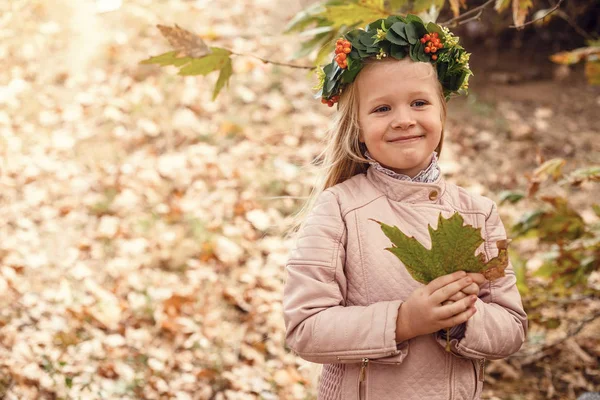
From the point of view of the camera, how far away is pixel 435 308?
4.93 ft

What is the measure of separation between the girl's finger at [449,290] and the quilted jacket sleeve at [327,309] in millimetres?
121

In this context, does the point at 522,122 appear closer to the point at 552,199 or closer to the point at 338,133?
the point at 552,199

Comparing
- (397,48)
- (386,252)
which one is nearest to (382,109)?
(397,48)

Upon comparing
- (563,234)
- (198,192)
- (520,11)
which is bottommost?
(198,192)

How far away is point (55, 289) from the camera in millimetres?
3471

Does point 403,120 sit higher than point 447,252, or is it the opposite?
point 403,120

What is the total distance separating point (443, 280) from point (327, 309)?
1.04 feet

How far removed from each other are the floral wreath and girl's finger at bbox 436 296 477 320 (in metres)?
0.66

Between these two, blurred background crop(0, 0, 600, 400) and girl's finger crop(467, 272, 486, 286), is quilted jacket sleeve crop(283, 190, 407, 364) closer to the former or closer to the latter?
girl's finger crop(467, 272, 486, 286)

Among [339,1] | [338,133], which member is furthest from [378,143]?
[339,1]

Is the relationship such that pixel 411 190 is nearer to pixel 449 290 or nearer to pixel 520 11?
pixel 449 290

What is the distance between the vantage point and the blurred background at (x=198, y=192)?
3002 mm

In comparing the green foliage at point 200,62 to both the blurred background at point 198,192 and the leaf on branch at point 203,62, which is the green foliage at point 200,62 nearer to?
the leaf on branch at point 203,62

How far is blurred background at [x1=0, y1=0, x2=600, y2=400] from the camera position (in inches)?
118
